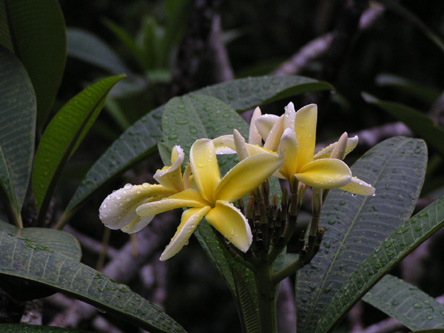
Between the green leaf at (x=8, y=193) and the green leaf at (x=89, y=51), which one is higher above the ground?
the green leaf at (x=8, y=193)

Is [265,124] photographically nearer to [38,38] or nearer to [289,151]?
[289,151]

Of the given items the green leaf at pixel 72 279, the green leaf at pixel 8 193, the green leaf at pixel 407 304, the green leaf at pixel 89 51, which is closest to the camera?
the green leaf at pixel 72 279

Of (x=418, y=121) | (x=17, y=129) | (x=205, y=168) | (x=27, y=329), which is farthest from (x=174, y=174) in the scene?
(x=418, y=121)

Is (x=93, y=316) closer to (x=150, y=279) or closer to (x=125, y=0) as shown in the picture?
(x=150, y=279)

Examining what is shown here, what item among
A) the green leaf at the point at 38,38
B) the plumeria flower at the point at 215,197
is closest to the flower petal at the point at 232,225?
the plumeria flower at the point at 215,197

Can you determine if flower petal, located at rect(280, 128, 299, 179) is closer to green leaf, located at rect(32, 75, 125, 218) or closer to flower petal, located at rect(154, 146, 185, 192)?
flower petal, located at rect(154, 146, 185, 192)

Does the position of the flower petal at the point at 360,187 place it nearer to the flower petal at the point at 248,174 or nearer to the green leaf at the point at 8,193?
the flower petal at the point at 248,174

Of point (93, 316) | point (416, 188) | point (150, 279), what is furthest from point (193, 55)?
point (416, 188)
